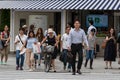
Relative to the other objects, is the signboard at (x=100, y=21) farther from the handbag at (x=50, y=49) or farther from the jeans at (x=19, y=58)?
the handbag at (x=50, y=49)

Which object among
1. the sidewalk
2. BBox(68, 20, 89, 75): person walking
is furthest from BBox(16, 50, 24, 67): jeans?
BBox(68, 20, 89, 75): person walking

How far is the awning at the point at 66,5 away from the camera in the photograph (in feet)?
88.2

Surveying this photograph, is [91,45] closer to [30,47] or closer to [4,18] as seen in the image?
[30,47]

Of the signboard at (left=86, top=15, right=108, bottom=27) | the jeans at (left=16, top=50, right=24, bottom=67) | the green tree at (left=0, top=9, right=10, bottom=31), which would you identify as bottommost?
the jeans at (left=16, top=50, right=24, bottom=67)

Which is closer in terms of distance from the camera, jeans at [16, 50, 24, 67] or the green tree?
jeans at [16, 50, 24, 67]

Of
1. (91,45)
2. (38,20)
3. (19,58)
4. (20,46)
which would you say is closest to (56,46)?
(20,46)

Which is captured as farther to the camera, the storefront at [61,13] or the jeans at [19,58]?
the storefront at [61,13]

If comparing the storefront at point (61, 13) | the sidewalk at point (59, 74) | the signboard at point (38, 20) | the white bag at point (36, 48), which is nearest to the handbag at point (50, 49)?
the white bag at point (36, 48)

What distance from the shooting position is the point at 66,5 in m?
27.8

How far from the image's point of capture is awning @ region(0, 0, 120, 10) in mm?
26891

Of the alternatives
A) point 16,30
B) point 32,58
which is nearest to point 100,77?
point 32,58

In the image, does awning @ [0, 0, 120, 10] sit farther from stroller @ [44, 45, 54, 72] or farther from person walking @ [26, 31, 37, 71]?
stroller @ [44, 45, 54, 72]

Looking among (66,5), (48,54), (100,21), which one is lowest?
(48,54)

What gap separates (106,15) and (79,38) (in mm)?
10724
